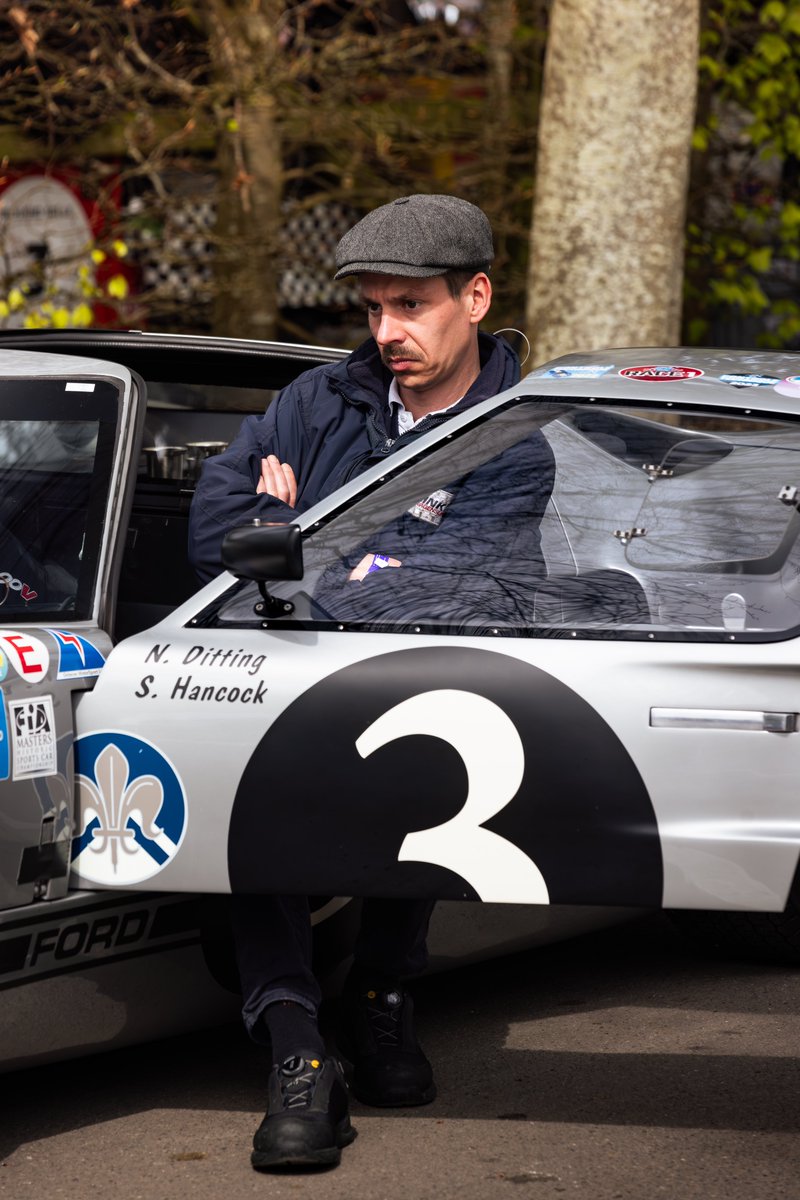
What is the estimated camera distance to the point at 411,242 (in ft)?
11.7

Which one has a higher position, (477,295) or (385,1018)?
(477,295)

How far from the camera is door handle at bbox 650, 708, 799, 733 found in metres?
2.77

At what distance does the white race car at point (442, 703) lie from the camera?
2811 mm

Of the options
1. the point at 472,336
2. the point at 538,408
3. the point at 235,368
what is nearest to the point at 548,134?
the point at 235,368

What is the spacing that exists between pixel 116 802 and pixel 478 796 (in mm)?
642

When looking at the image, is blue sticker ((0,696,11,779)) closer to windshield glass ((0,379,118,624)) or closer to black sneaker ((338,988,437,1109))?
windshield glass ((0,379,118,624))

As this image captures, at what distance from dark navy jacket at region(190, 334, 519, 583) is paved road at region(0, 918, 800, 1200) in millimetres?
1058

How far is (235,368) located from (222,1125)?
206 cm

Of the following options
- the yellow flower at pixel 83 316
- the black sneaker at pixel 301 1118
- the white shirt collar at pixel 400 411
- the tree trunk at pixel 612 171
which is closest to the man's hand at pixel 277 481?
the white shirt collar at pixel 400 411

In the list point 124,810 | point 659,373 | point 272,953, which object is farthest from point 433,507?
point 272,953

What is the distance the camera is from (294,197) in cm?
1091

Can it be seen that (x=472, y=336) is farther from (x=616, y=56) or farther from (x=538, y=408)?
(x=616, y=56)

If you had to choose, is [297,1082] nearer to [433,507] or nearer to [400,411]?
[433,507]

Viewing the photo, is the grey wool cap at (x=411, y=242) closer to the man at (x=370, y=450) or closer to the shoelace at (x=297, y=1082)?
the man at (x=370, y=450)
